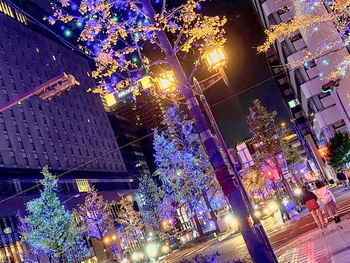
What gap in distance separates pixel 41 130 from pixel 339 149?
1815 inches

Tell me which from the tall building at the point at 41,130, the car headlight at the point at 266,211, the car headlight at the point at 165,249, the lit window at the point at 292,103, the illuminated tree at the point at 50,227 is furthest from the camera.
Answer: the lit window at the point at 292,103

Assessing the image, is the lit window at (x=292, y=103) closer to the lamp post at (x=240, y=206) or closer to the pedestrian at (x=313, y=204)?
the pedestrian at (x=313, y=204)

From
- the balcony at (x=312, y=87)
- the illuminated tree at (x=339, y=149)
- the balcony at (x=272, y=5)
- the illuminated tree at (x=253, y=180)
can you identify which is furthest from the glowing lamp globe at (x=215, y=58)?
the illuminated tree at (x=253, y=180)

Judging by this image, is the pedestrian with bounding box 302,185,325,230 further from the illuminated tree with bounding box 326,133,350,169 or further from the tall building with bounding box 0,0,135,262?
the tall building with bounding box 0,0,135,262

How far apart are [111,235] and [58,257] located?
1138 inches

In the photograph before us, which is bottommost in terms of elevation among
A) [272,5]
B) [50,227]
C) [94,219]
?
[50,227]

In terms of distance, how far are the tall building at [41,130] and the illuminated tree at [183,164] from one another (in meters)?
11.9

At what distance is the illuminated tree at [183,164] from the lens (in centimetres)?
3756

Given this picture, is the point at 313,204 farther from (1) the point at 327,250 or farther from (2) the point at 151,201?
(2) the point at 151,201

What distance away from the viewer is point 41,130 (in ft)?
217

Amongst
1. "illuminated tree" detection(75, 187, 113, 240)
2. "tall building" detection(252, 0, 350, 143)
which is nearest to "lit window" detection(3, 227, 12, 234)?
"illuminated tree" detection(75, 187, 113, 240)

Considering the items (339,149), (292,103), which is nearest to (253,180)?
(339,149)

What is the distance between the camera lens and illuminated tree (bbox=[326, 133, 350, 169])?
134ft

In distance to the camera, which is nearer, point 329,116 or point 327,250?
point 327,250
